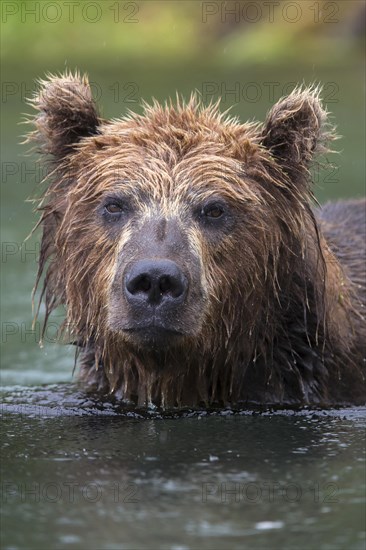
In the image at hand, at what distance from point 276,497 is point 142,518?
0.64 meters

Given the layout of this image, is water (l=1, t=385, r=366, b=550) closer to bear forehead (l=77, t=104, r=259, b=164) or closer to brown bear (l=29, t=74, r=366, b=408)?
brown bear (l=29, t=74, r=366, b=408)

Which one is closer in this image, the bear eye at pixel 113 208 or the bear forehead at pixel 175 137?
the bear eye at pixel 113 208

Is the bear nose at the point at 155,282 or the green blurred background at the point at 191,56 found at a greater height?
Result: the green blurred background at the point at 191,56

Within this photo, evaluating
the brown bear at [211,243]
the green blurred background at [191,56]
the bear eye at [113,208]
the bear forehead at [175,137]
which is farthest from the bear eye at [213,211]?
the green blurred background at [191,56]

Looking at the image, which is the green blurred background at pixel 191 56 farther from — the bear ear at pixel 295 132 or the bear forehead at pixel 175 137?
the bear ear at pixel 295 132

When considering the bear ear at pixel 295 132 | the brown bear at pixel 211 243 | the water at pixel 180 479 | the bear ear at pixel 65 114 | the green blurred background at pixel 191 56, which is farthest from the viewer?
the green blurred background at pixel 191 56

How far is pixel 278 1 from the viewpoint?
22562mm

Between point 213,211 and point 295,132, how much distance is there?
0.66 metres

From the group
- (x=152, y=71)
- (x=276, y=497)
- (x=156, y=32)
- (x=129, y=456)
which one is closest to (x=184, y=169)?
(x=129, y=456)

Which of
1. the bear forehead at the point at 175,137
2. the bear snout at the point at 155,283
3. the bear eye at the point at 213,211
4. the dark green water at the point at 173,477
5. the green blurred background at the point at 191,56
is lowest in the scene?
the dark green water at the point at 173,477

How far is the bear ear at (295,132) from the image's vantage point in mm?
6809

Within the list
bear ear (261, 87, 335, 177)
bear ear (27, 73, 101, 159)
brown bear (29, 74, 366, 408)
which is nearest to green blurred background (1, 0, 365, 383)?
bear ear (27, 73, 101, 159)

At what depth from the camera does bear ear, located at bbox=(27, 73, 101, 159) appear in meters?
6.98

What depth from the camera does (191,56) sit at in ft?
69.1
